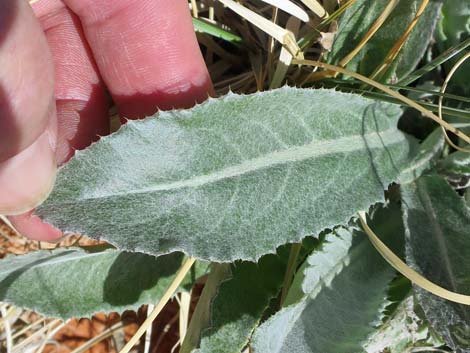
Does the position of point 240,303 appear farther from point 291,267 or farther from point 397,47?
point 397,47

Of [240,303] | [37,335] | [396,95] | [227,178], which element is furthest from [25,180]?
[37,335]

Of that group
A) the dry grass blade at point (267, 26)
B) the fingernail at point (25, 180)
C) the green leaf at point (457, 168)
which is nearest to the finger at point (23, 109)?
the fingernail at point (25, 180)

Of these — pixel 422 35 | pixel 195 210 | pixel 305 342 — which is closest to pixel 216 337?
pixel 305 342

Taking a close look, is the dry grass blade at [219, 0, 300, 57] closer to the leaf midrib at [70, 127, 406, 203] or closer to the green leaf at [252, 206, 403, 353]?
the leaf midrib at [70, 127, 406, 203]

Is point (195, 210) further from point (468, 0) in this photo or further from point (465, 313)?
point (468, 0)

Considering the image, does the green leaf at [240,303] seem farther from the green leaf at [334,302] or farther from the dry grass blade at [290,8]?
the dry grass blade at [290,8]

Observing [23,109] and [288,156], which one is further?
[288,156]

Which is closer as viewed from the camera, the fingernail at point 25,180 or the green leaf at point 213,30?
the fingernail at point 25,180
